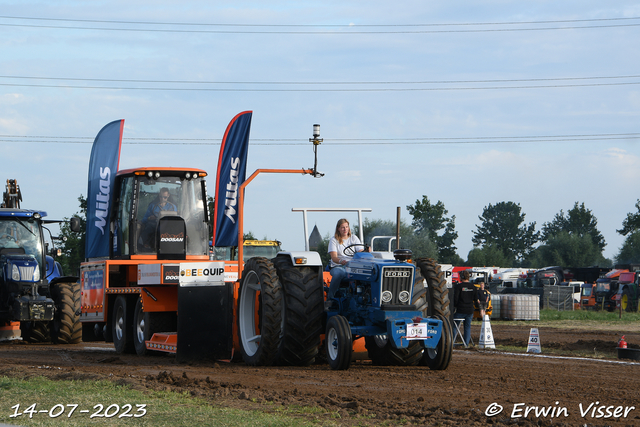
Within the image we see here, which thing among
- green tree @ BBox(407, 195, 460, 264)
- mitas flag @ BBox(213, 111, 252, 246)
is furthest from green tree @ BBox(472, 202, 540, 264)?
mitas flag @ BBox(213, 111, 252, 246)

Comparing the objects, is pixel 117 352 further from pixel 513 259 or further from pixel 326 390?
pixel 513 259

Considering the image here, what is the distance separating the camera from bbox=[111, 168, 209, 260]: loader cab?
14.1 metres

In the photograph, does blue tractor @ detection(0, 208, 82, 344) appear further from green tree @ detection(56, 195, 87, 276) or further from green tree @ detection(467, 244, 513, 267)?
green tree @ detection(467, 244, 513, 267)

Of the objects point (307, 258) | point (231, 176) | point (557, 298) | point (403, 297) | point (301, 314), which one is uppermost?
point (231, 176)

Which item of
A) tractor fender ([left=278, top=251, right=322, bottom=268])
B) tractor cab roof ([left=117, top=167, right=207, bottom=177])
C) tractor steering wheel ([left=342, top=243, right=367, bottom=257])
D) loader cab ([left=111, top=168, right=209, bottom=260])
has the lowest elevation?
tractor fender ([left=278, top=251, right=322, bottom=268])

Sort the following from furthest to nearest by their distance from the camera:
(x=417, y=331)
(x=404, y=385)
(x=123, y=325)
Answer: (x=123, y=325), (x=417, y=331), (x=404, y=385)

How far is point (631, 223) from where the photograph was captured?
4304 inches

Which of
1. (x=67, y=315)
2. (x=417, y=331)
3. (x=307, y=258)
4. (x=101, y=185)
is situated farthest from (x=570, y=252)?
(x=417, y=331)

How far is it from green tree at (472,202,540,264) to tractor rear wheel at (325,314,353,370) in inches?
5285

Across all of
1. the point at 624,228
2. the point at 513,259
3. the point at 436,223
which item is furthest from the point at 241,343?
the point at 513,259

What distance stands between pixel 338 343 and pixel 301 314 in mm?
759

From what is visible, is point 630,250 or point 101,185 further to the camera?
point 630,250

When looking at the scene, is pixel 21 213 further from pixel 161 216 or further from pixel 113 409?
pixel 113 409

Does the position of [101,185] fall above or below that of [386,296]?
above
